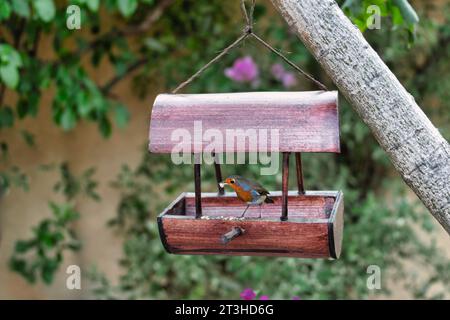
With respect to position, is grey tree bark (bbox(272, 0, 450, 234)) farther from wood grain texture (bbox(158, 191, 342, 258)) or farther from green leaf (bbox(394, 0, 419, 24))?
green leaf (bbox(394, 0, 419, 24))

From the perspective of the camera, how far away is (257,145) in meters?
1.82

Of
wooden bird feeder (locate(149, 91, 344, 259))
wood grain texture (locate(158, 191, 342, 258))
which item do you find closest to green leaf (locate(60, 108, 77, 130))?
wood grain texture (locate(158, 191, 342, 258))

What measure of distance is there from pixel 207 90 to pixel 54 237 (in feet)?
3.56

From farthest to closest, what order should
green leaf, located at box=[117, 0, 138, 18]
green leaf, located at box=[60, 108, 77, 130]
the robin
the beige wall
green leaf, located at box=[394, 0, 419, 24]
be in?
the beige wall, green leaf, located at box=[60, 108, 77, 130], green leaf, located at box=[117, 0, 138, 18], green leaf, located at box=[394, 0, 419, 24], the robin

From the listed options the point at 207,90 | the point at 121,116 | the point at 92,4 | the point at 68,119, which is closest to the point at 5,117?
the point at 68,119

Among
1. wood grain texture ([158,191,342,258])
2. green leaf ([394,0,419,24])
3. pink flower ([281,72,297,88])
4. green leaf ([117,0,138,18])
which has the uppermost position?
green leaf ([117,0,138,18])

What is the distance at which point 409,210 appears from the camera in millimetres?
3705

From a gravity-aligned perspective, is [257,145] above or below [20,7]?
below

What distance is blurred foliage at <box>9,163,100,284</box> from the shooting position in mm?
3919

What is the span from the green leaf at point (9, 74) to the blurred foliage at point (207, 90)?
0.06 metres

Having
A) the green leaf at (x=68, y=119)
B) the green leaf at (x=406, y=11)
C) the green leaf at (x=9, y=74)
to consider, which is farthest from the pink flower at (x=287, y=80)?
the green leaf at (x=406, y=11)

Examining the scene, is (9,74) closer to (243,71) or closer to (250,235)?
(243,71)

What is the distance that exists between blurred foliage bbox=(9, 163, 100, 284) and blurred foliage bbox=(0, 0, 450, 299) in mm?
21

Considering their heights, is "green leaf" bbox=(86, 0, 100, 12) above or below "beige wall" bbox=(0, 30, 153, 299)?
above
